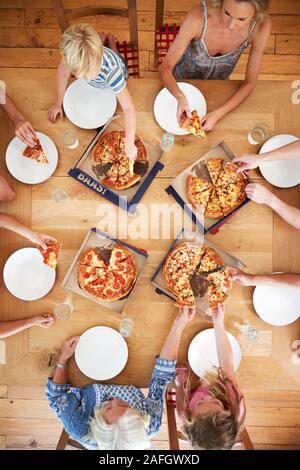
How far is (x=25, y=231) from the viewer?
79.0 inches

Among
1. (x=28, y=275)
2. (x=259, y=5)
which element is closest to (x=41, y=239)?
(x=28, y=275)

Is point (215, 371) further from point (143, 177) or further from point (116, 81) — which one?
point (116, 81)

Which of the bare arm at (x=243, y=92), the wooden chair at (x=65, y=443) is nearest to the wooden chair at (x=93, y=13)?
the bare arm at (x=243, y=92)

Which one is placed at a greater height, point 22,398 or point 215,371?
point 215,371

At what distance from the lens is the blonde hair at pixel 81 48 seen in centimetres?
167

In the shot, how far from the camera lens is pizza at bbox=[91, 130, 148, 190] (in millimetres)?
2057

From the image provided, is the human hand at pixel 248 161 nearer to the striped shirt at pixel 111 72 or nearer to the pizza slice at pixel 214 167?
the pizza slice at pixel 214 167

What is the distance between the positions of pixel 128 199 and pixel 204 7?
3.36 feet

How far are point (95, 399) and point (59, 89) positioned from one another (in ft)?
4.92

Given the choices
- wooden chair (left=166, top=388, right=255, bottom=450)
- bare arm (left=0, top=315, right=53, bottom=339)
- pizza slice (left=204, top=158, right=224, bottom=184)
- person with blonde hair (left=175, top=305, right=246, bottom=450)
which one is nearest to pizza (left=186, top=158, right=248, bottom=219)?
pizza slice (left=204, top=158, right=224, bottom=184)

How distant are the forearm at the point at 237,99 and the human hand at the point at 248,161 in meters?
0.24

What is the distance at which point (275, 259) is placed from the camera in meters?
2.11

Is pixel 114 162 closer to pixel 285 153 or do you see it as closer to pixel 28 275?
pixel 28 275
